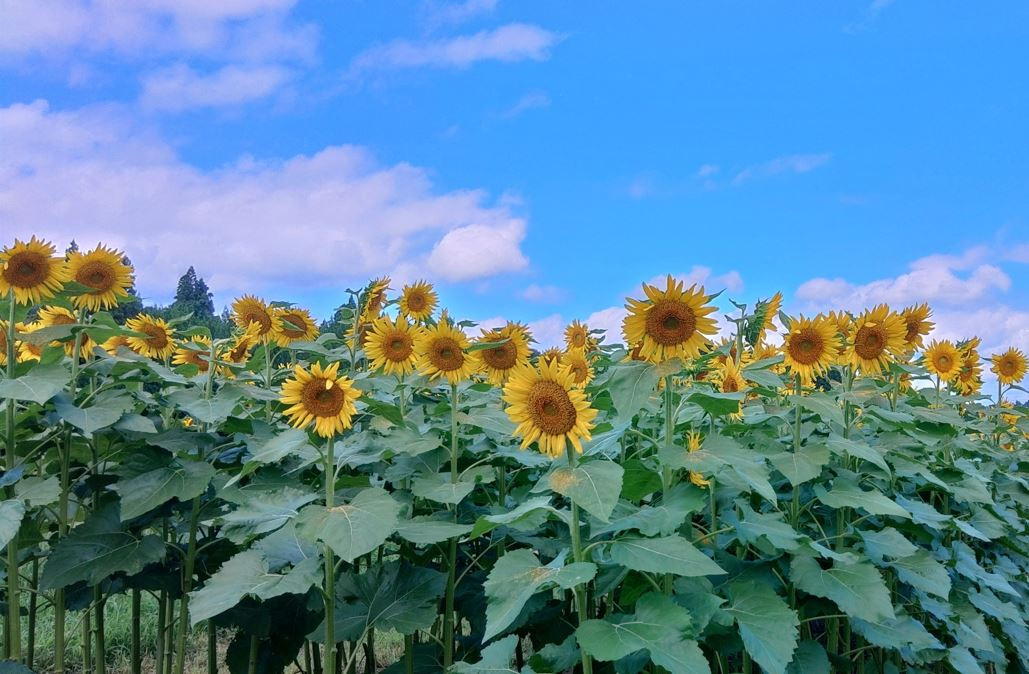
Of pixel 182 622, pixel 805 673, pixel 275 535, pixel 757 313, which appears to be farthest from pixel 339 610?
pixel 757 313

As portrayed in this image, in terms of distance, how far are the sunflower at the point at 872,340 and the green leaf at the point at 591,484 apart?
151cm

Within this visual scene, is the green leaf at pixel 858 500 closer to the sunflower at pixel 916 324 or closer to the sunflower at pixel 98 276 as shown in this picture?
the sunflower at pixel 916 324

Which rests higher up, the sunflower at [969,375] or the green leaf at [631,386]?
the sunflower at [969,375]

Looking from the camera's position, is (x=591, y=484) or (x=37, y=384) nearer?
(x=591, y=484)

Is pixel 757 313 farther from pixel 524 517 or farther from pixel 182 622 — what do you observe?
pixel 182 622

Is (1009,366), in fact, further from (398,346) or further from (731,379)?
(398,346)

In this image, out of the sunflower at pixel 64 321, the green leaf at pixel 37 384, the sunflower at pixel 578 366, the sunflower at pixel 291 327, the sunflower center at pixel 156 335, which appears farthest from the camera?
the sunflower center at pixel 156 335

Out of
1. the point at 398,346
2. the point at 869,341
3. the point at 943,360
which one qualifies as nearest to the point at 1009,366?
the point at 943,360

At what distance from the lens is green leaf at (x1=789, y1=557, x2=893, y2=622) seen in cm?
261

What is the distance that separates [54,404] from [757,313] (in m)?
2.79

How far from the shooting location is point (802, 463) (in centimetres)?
280

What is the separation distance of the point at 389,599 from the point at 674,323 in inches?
55.3

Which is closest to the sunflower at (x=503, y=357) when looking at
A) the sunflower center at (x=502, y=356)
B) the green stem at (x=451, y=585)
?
the sunflower center at (x=502, y=356)

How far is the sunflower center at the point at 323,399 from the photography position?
106 inches
